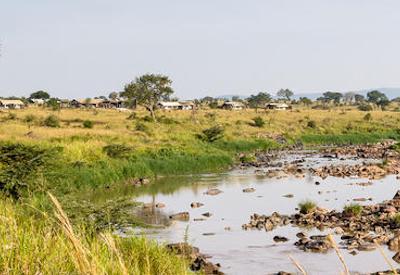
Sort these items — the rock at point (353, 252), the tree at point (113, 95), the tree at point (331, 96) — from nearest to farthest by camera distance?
the rock at point (353, 252)
the tree at point (113, 95)
the tree at point (331, 96)

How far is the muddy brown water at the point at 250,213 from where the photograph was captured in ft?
50.4

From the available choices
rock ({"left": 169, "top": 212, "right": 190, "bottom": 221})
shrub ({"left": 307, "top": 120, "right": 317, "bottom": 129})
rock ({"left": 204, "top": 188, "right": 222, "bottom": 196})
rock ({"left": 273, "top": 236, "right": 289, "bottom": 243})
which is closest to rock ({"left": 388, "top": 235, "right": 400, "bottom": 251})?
rock ({"left": 273, "top": 236, "right": 289, "bottom": 243})

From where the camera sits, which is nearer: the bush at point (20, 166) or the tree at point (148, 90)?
the bush at point (20, 166)

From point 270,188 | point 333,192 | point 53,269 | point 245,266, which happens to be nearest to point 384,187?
point 333,192

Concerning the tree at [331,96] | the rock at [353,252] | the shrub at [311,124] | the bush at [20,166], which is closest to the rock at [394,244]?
the rock at [353,252]

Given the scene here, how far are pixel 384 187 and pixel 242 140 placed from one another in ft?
76.0

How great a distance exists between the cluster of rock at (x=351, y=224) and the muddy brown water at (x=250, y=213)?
0.37 meters

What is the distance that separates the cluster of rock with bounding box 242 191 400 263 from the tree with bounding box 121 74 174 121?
43469mm

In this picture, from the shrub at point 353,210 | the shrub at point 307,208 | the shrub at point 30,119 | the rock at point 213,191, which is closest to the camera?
the shrub at point 353,210

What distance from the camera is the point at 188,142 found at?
150 feet

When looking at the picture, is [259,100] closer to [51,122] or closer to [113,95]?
[113,95]

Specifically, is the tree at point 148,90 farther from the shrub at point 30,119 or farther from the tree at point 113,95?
the tree at point 113,95

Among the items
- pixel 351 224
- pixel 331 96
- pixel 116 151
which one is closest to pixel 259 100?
pixel 331 96

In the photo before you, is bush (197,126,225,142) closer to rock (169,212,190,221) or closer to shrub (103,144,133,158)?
shrub (103,144,133,158)
